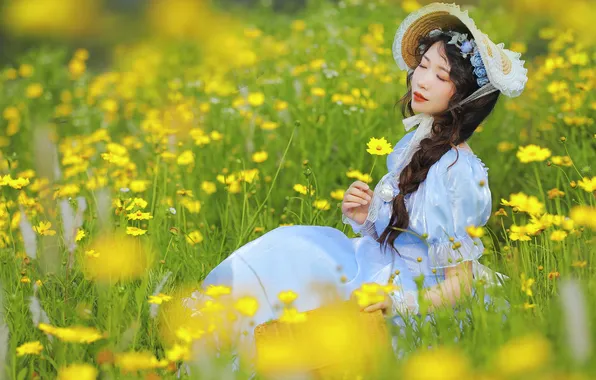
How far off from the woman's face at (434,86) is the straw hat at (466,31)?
0.11 m

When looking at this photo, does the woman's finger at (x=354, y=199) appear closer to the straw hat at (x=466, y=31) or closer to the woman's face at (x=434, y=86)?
the woman's face at (x=434, y=86)

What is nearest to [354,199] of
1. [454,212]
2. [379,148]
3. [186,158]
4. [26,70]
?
[379,148]

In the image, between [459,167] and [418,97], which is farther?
[418,97]

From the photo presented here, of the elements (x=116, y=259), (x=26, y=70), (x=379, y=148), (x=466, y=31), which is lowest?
(x=116, y=259)

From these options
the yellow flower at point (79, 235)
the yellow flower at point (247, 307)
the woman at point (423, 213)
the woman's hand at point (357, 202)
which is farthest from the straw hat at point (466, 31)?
the yellow flower at point (79, 235)

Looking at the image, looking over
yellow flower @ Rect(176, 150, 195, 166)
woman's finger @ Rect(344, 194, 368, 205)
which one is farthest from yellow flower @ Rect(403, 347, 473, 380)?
yellow flower @ Rect(176, 150, 195, 166)

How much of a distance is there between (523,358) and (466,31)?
130 cm

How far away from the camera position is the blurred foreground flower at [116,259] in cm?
241

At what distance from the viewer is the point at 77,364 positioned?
81.9 inches

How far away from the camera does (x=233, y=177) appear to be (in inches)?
120

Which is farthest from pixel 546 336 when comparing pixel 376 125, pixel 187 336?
pixel 376 125

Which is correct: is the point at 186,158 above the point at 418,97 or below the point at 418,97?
below

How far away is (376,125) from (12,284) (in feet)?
6.04

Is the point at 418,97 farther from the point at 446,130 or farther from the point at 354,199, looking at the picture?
the point at 354,199
